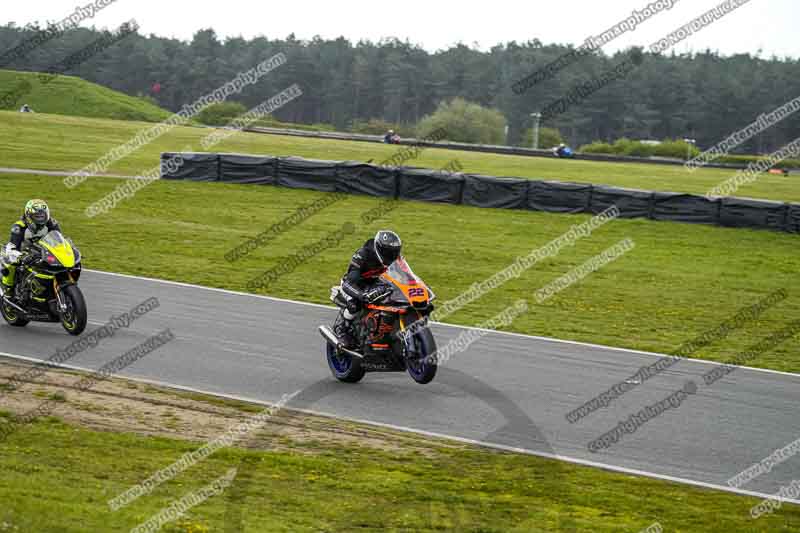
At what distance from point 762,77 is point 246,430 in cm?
14133

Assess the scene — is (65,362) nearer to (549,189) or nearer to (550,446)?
(550,446)

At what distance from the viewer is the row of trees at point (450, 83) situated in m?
130

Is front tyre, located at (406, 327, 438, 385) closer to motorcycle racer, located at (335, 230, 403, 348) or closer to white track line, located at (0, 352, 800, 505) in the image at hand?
motorcycle racer, located at (335, 230, 403, 348)

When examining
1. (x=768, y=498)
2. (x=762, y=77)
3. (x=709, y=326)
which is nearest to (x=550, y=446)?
(x=768, y=498)

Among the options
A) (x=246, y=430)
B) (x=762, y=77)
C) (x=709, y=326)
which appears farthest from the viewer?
(x=762, y=77)

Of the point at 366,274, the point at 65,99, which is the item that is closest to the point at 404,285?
the point at 366,274

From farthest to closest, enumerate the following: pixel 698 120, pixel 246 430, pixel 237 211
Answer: pixel 698 120
pixel 237 211
pixel 246 430

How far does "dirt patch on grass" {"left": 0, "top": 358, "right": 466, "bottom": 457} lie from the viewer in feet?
32.2

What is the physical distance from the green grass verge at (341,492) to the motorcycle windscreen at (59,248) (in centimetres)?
441

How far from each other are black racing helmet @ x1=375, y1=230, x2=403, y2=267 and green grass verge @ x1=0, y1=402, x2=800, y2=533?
280cm

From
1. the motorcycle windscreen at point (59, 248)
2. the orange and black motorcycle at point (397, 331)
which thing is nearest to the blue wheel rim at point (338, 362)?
the orange and black motorcycle at point (397, 331)

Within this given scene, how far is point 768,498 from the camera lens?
895 cm

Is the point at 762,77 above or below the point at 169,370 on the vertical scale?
above

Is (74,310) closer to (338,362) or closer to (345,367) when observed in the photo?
(338,362)
